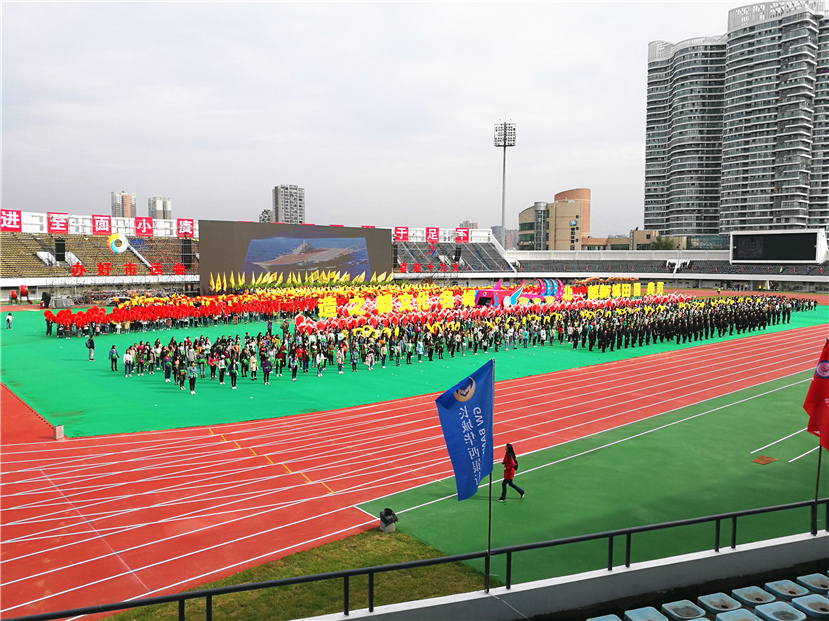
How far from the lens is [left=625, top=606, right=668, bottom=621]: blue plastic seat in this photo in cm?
591

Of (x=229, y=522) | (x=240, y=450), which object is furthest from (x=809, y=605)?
(x=240, y=450)

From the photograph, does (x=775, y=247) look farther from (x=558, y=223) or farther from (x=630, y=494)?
(x=630, y=494)

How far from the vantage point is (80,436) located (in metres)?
14.5

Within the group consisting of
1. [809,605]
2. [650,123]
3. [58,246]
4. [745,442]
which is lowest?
[745,442]

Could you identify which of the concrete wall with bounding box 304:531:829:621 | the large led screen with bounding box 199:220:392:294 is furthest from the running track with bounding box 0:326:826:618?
the large led screen with bounding box 199:220:392:294

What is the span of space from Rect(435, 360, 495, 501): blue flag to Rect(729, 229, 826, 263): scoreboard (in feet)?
244

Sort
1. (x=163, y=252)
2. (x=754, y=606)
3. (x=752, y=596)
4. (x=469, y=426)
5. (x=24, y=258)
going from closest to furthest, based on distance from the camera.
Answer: (x=754, y=606) → (x=752, y=596) → (x=469, y=426) → (x=24, y=258) → (x=163, y=252)

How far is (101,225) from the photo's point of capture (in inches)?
2280

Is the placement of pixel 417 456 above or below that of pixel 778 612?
below

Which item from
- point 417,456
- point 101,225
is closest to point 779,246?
point 417,456

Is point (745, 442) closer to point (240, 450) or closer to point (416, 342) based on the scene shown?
point (240, 450)

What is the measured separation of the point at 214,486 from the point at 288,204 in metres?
191

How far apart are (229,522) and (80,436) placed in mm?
6875

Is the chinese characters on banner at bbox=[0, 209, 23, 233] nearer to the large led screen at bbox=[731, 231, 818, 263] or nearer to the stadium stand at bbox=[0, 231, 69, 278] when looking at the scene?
the stadium stand at bbox=[0, 231, 69, 278]
